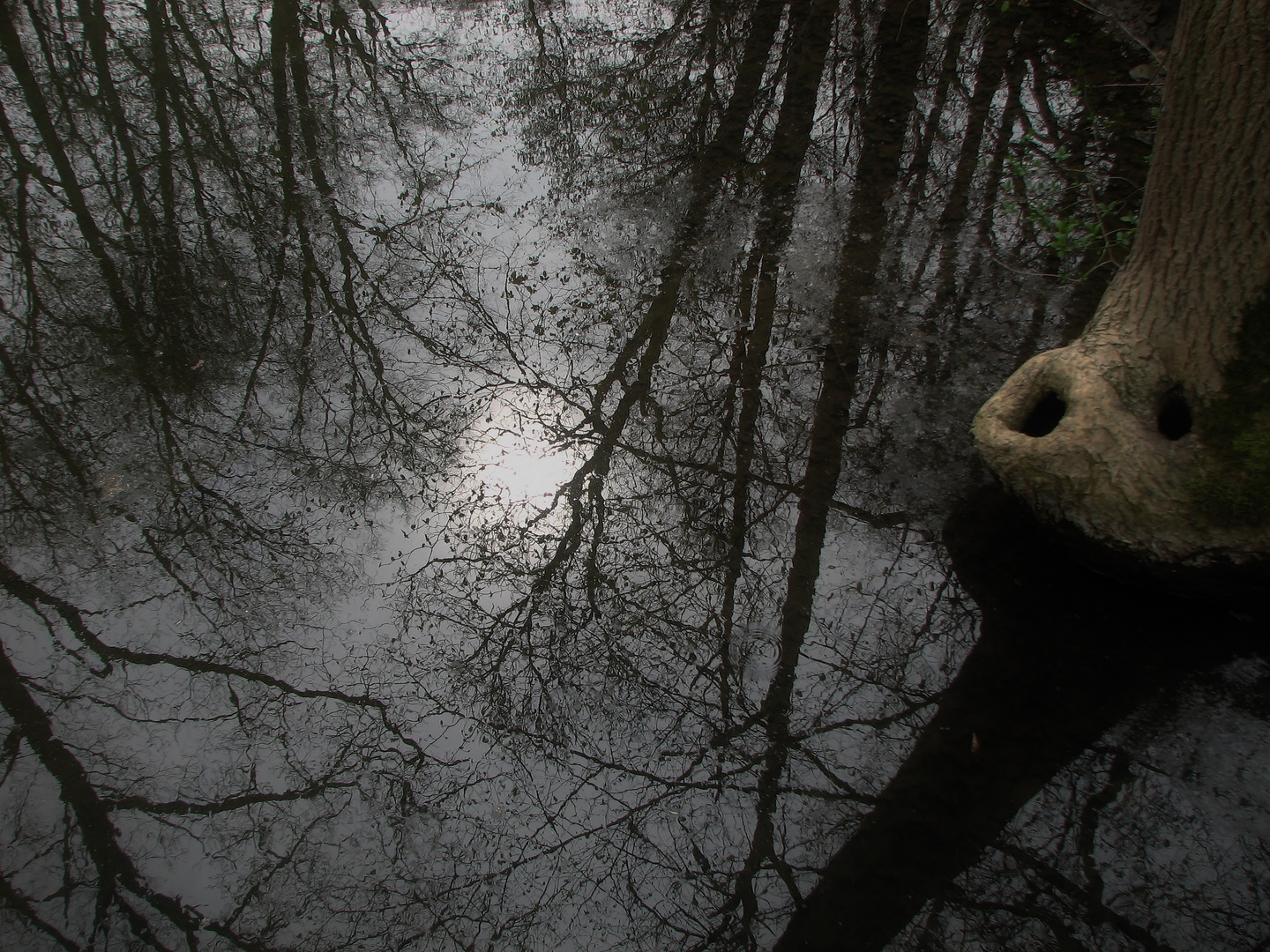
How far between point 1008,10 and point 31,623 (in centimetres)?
769

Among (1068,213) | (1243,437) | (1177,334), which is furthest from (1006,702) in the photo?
(1068,213)

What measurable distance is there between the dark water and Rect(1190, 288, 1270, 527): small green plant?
33 centimetres

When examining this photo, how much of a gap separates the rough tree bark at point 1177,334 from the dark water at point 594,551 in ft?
0.80

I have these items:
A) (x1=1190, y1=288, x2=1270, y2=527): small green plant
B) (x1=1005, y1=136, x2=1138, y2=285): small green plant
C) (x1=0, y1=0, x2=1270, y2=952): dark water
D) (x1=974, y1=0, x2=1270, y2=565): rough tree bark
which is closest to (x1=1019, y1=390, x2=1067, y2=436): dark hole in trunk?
(x1=974, y1=0, x2=1270, y2=565): rough tree bark

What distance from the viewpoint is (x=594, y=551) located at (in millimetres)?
2902

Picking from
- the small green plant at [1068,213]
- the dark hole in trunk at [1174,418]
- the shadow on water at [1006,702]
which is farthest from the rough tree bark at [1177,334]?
the small green plant at [1068,213]

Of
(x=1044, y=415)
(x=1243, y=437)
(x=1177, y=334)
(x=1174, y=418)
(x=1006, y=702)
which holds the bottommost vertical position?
(x=1006, y=702)

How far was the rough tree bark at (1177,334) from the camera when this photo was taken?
96.2 inches

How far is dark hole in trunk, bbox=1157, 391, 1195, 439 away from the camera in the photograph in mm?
2664

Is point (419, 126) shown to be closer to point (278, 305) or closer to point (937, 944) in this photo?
point (278, 305)

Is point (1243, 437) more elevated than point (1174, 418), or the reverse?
point (1174, 418)

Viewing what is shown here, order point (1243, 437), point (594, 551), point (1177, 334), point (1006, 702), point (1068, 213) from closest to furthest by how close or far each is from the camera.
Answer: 1. point (1006, 702)
2. point (1243, 437)
3. point (1177, 334)
4. point (594, 551)
5. point (1068, 213)

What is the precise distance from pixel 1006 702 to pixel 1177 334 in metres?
1.45

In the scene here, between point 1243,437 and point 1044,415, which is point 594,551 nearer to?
point 1044,415
